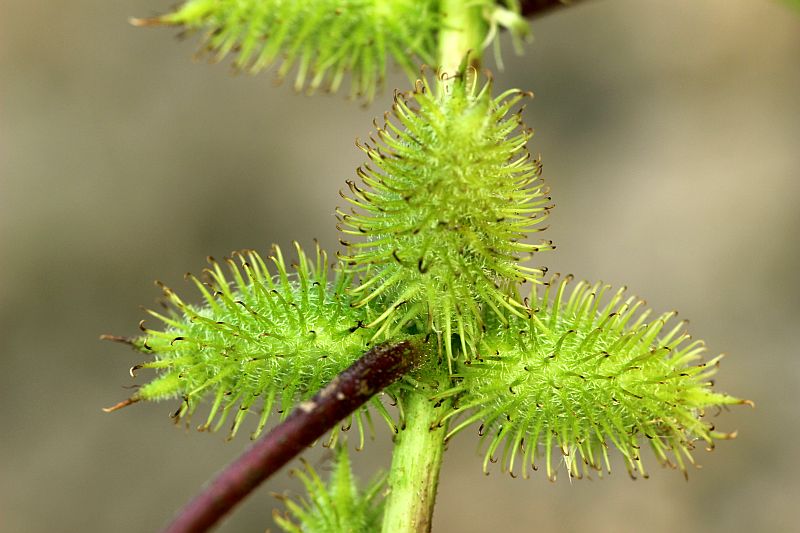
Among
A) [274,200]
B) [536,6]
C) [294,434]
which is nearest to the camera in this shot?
[294,434]

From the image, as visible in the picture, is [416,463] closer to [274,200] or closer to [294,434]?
[294,434]

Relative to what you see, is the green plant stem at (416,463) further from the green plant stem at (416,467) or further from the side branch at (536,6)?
the side branch at (536,6)

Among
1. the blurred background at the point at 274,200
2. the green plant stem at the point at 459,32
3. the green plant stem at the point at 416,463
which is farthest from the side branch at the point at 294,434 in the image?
the blurred background at the point at 274,200

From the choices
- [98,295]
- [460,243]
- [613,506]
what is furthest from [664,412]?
[98,295]

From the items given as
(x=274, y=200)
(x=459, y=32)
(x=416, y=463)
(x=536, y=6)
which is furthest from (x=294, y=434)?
(x=274, y=200)

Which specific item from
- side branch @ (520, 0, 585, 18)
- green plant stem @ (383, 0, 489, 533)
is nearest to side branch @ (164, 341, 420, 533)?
green plant stem @ (383, 0, 489, 533)

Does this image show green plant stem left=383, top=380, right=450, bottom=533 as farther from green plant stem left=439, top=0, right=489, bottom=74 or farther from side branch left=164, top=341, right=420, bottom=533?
green plant stem left=439, top=0, right=489, bottom=74
